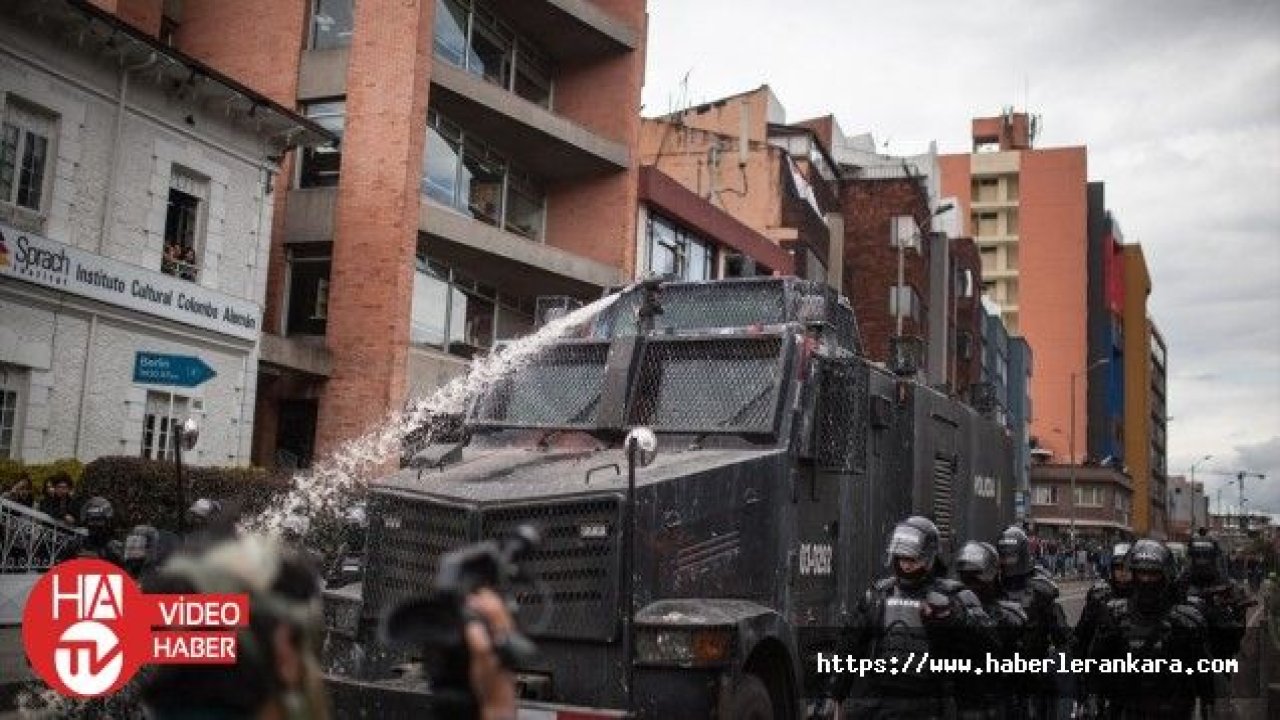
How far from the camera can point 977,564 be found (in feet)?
24.3

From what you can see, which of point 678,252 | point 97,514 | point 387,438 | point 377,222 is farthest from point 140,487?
point 678,252

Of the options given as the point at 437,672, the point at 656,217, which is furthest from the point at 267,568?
the point at 656,217

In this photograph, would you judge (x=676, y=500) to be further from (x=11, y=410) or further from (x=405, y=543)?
(x=11, y=410)

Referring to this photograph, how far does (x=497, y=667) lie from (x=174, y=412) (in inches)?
647

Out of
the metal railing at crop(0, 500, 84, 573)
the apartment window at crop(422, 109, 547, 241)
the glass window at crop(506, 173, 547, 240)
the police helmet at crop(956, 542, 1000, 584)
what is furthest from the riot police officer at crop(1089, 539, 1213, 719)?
the glass window at crop(506, 173, 547, 240)

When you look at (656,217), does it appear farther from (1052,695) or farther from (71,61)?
(1052,695)

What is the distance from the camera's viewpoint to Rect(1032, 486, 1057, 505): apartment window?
8069 cm

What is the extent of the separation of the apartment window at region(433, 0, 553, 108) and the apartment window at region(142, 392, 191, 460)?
9292 millimetres

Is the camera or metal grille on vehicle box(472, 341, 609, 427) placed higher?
metal grille on vehicle box(472, 341, 609, 427)

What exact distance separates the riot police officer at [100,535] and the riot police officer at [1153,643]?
6777 mm

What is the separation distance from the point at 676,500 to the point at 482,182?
20050 millimetres

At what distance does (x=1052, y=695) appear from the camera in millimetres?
8750

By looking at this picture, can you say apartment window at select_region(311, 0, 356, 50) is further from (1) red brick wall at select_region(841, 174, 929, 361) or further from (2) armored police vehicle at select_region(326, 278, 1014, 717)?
(1) red brick wall at select_region(841, 174, 929, 361)

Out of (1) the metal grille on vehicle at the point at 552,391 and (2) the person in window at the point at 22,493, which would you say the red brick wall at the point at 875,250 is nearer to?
(2) the person in window at the point at 22,493
